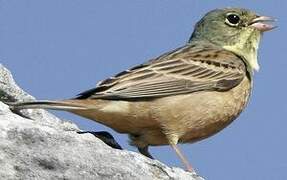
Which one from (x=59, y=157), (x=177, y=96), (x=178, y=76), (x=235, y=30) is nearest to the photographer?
(x=59, y=157)

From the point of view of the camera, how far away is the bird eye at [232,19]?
10.8 metres

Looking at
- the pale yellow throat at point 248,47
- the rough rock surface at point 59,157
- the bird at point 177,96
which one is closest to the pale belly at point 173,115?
the bird at point 177,96

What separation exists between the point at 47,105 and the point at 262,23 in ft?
14.7

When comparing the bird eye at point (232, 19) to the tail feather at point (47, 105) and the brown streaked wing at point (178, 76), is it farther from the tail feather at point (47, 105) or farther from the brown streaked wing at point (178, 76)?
the tail feather at point (47, 105)

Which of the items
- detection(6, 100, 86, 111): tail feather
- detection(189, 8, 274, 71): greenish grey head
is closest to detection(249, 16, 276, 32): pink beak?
detection(189, 8, 274, 71): greenish grey head

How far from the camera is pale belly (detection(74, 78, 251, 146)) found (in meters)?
7.68

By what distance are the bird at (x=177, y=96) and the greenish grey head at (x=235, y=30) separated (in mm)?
15

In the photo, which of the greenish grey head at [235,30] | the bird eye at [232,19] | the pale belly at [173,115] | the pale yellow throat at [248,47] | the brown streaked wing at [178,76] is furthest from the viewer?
the bird eye at [232,19]

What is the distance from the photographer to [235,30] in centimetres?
1077

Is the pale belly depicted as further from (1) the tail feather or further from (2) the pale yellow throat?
(2) the pale yellow throat

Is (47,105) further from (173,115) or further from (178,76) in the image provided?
(178,76)

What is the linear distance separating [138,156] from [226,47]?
482 centimetres

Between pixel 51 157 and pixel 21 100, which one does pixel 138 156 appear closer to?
pixel 51 157

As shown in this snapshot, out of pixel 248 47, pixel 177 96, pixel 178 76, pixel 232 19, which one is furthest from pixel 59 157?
pixel 232 19
